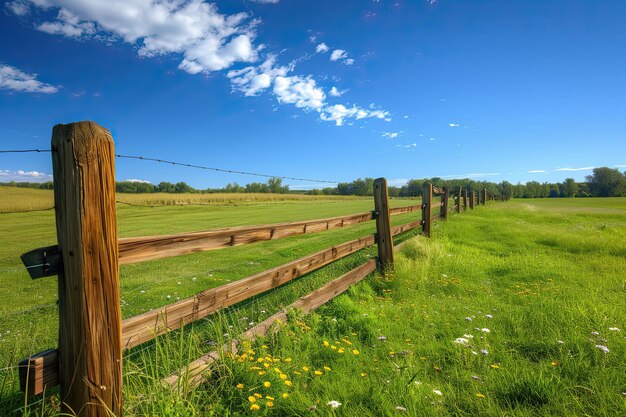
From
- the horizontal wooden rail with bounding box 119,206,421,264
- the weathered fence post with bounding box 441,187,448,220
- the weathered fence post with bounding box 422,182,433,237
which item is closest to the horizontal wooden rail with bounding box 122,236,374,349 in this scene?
the horizontal wooden rail with bounding box 119,206,421,264

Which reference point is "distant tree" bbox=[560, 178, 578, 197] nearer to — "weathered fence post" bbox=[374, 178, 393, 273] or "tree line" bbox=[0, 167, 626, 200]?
"tree line" bbox=[0, 167, 626, 200]

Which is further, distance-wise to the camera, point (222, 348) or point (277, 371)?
point (222, 348)

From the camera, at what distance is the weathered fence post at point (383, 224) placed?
19.0 ft

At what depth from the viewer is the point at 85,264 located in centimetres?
177

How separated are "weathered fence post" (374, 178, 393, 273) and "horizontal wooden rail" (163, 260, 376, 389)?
1.11 ft

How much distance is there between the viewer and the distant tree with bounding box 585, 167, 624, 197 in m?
82.0

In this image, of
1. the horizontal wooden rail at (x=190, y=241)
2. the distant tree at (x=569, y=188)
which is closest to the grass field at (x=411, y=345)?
the horizontal wooden rail at (x=190, y=241)

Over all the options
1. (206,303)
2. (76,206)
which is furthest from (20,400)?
(76,206)

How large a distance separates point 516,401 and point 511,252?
269 inches

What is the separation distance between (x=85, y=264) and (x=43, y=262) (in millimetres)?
190

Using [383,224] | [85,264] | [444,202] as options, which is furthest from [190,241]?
[444,202]

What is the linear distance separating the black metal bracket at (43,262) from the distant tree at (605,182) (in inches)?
4310

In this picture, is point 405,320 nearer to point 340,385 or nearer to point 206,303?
point 340,385

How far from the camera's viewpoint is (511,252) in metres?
8.16
